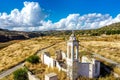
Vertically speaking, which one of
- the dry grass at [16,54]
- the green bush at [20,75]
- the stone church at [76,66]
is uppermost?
the stone church at [76,66]

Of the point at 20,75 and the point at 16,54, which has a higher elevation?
the point at 20,75

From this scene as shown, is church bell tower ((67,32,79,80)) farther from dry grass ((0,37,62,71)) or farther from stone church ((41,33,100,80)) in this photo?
dry grass ((0,37,62,71))


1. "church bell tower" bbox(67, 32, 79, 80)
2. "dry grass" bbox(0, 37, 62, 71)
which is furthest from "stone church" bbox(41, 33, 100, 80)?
"dry grass" bbox(0, 37, 62, 71)

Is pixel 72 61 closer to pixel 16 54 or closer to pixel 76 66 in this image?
pixel 76 66

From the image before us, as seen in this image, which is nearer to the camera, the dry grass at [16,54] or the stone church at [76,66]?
the stone church at [76,66]

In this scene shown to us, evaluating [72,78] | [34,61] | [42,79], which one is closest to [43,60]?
[34,61]

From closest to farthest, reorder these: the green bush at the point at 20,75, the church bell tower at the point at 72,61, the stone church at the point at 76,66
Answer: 1. the church bell tower at the point at 72,61
2. the stone church at the point at 76,66
3. the green bush at the point at 20,75

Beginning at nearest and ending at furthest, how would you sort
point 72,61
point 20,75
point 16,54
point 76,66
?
point 72,61 < point 76,66 < point 20,75 < point 16,54

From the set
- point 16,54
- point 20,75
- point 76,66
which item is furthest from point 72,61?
point 16,54

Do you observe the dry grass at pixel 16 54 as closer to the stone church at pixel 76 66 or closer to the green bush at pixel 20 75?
the green bush at pixel 20 75

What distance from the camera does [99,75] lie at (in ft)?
89.2

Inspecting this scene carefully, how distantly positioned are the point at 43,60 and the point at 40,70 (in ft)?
15.3

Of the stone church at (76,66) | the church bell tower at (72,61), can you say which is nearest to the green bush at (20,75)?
the stone church at (76,66)

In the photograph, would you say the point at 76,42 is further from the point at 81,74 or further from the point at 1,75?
the point at 1,75
